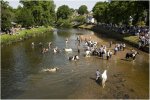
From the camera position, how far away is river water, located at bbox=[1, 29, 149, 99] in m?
31.3

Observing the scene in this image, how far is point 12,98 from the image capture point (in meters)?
30.1

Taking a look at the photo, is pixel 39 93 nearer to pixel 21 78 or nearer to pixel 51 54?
pixel 21 78

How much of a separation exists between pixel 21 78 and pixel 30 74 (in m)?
2.30

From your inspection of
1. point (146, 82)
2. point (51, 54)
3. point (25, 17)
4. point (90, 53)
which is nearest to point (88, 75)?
point (146, 82)

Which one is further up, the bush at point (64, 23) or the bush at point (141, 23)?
the bush at point (64, 23)

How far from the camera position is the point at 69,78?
37.5 metres

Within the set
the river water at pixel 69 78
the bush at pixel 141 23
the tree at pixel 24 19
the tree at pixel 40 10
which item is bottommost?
the river water at pixel 69 78

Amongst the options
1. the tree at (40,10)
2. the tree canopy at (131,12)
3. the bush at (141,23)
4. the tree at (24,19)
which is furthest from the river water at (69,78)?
the tree at (40,10)

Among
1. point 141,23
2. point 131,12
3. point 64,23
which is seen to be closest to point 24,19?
point 131,12

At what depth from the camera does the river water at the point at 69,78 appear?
31336 millimetres

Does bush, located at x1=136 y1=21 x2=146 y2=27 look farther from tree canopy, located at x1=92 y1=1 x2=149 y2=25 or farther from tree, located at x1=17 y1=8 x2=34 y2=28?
tree, located at x1=17 y1=8 x2=34 y2=28

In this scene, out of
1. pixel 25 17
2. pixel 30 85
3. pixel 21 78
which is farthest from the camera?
pixel 25 17

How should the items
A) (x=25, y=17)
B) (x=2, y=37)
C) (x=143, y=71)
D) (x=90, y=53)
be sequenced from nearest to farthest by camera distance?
(x=143, y=71), (x=90, y=53), (x=2, y=37), (x=25, y=17)

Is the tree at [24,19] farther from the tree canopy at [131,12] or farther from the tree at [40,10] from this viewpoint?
the tree canopy at [131,12]
